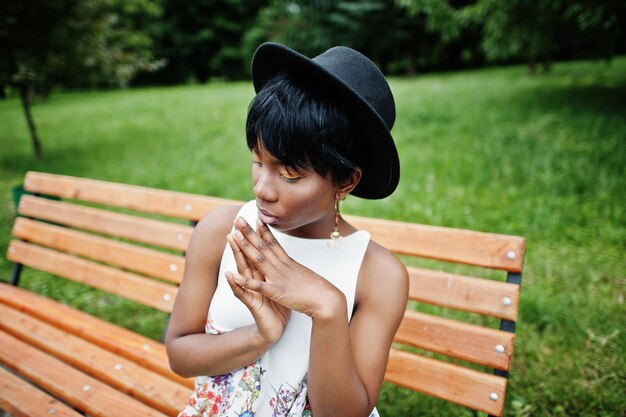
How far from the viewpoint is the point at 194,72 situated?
36156mm

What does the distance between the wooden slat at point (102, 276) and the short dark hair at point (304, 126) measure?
1554mm

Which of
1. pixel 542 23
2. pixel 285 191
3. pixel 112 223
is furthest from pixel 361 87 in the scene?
pixel 542 23

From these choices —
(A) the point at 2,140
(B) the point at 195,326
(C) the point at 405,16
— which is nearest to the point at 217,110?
(A) the point at 2,140

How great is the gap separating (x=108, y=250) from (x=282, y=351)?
5.81 ft

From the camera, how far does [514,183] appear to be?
5105 mm

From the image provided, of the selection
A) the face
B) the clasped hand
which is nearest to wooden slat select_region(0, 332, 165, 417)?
the clasped hand

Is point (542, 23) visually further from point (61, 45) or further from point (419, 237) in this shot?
point (61, 45)

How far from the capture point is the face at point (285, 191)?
1228 mm

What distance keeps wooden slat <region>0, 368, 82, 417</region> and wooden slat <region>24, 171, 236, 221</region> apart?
1042 millimetres

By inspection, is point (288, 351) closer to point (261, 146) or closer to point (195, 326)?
point (195, 326)

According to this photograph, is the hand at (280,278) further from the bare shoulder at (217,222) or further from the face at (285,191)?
→ the bare shoulder at (217,222)

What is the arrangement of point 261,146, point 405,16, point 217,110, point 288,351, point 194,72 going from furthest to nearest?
1. point 194,72
2. point 405,16
3. point 217,110
4. point 288,351
5. point 261,146

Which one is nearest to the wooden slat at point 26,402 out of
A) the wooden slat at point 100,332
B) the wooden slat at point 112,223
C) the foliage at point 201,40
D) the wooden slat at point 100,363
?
the wooden slat at point 100,363

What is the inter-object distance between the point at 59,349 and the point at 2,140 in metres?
10.8
